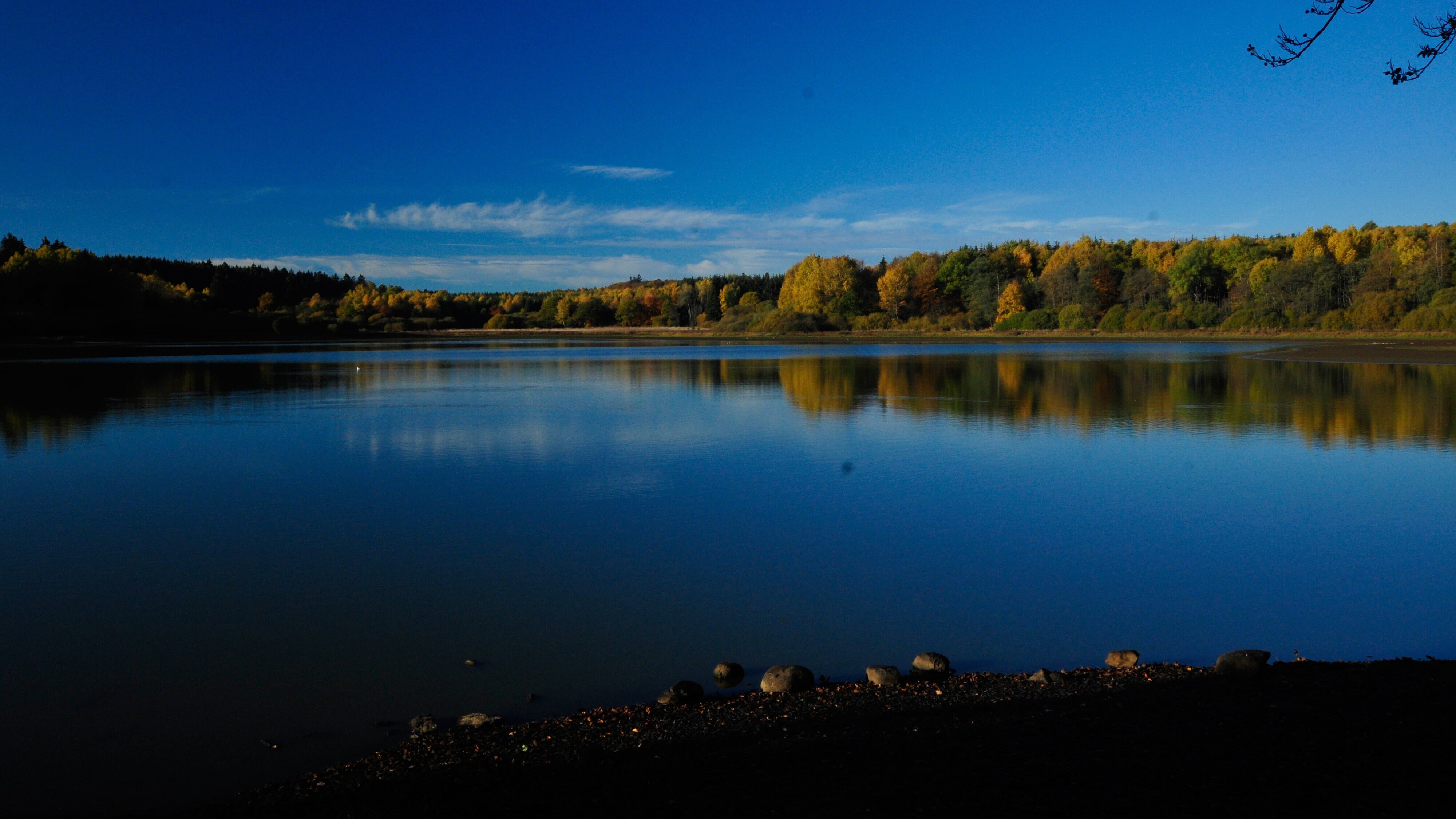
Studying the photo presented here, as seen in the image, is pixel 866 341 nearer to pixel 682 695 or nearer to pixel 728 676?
pixel 728 676

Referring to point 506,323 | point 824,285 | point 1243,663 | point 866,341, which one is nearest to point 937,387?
point 1243,663

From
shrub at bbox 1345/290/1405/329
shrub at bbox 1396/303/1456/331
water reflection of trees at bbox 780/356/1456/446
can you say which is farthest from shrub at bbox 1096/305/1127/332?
water reflection of trees at bbox 780/356/1456/446

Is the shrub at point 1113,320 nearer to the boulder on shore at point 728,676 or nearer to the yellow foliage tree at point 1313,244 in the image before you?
the yellow foliage tree at point 1313,244

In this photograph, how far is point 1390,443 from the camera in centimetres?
1650

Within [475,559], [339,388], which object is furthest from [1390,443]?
[339,388]

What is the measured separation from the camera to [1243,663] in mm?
5926

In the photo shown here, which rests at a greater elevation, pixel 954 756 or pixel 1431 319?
pixel 1431 319

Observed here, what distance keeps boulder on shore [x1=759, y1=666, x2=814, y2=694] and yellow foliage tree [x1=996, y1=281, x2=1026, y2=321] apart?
3892 inches

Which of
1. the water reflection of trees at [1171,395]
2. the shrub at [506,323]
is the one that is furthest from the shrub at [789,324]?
the water reflection of trees at [1171,395]

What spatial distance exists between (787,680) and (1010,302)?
100 metres

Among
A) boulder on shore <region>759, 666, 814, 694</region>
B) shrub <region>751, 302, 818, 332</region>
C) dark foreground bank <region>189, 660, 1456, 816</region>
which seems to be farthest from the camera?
shrub <region>751, 302, 818, 332</region>

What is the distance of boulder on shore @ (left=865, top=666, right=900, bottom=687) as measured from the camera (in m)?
5.91

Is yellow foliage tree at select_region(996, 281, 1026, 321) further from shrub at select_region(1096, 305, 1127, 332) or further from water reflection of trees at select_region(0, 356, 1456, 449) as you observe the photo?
water reflection of trees at select_region(0, 356, 1456, 449)

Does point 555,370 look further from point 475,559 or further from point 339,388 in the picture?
point 475,559
